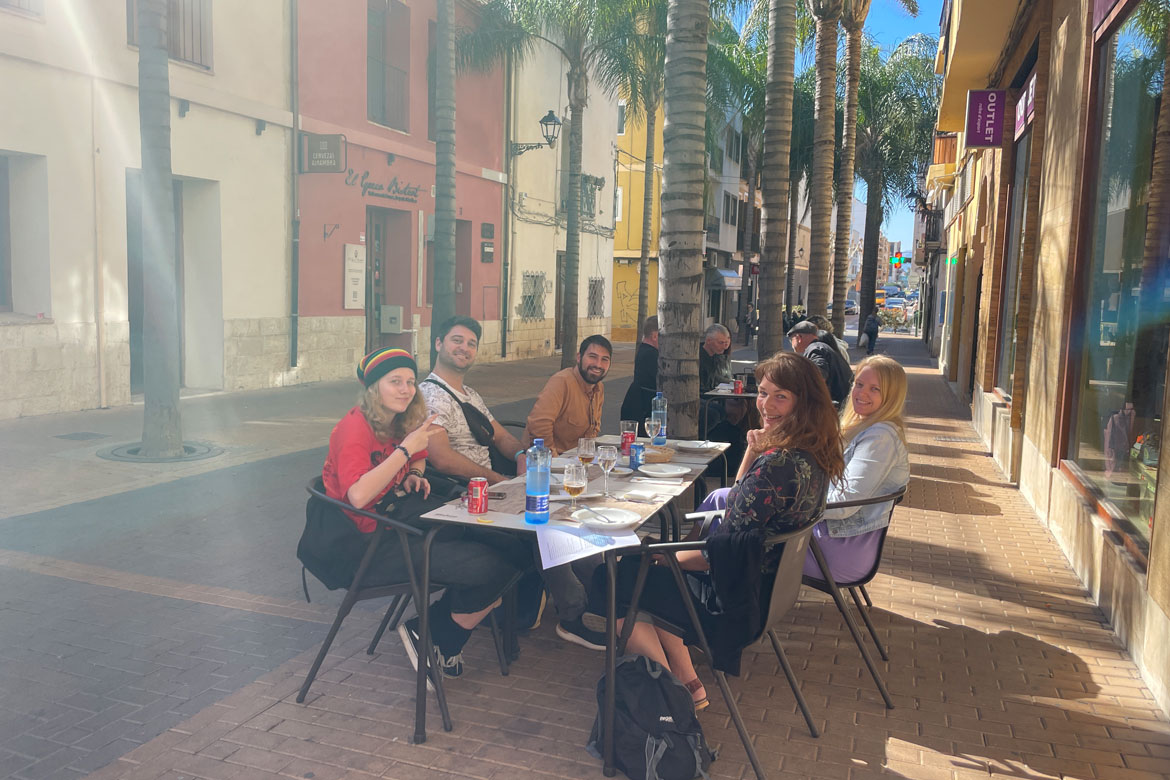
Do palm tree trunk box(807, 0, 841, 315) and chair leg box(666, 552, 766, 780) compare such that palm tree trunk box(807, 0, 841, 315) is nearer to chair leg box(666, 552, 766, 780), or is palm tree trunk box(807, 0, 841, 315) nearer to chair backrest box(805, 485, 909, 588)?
chair backrest box(805, 485, 909, 588)

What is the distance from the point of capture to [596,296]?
30.0m

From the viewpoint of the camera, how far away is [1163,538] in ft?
14.3

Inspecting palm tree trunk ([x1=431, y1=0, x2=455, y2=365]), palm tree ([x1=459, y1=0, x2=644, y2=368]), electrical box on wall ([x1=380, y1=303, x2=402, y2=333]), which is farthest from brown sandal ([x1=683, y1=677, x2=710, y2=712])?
electrical box on wall ([x1=380, y1=303, x2=402, y2=333])

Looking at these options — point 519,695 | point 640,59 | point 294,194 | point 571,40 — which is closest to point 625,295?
point 640,59

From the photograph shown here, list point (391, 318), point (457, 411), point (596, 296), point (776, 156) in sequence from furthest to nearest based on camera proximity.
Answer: point (596, 296) < point (391, 318) < point (776, 156) < point (457, 411)

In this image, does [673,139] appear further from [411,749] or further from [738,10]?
[738,10]

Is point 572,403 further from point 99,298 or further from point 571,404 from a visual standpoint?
point 99,298

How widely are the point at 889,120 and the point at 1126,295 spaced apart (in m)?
29.0

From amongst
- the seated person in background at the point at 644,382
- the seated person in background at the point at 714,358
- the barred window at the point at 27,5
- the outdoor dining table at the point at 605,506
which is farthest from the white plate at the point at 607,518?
the barred window at the point at 27,5

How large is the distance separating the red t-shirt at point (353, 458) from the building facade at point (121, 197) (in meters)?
8.38

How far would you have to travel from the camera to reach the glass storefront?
212 inches

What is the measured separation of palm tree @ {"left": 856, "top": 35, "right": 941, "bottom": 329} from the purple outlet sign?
63.2ft

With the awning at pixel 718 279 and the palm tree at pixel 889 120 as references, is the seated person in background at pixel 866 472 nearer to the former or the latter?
the palm tree at pixel 889 120

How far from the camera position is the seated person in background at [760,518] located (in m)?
3.55
